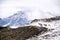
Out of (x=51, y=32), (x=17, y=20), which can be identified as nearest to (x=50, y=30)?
(x=51, y=32)

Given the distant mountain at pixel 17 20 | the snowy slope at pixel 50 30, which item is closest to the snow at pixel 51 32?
the snowy slope at pixel 50 30

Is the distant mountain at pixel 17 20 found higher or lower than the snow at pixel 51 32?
higher

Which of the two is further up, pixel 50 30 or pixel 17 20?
pixel 17 20

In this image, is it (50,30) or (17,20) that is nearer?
(50,30)

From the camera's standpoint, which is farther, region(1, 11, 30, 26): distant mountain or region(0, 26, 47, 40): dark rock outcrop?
region(1, 11, 30, 26): distant mountain

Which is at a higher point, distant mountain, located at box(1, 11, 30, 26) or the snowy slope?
distant mountain, located at box(1, 11, 30, 26)

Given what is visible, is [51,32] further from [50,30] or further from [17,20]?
[17,20]

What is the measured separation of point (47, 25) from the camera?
1932mm

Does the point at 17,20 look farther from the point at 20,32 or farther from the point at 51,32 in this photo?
the point at 51,32

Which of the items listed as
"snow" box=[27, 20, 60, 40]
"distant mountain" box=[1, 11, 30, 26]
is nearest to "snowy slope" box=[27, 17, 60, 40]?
"snow" box=[27, 20, 60, 40]

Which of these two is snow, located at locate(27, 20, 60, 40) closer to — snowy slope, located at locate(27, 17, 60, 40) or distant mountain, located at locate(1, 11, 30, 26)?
snowy slope, located at locate(27, 17, 60, 40)

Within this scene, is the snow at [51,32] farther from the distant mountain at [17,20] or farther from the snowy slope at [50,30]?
the distant mountain at [17,20]

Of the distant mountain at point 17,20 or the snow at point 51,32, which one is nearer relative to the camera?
the snow at point 51,32

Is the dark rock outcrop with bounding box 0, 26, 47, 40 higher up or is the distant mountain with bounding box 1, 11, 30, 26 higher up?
the distant mountain with bounding box 1, 11, 30, 26
